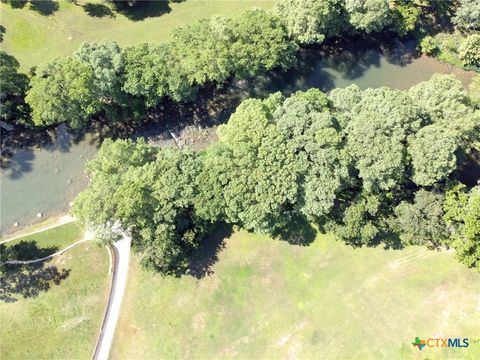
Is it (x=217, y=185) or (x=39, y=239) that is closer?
(x=217, y=185)

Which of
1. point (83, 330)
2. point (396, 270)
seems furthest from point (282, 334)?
point (83, 330)

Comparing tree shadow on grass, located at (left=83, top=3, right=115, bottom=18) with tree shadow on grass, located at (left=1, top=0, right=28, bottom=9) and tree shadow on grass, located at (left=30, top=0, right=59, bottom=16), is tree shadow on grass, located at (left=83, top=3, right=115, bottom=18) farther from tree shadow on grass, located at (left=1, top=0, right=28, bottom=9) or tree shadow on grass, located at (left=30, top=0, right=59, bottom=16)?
tree shadow on grass, located at (left=1, top=0, right=28, bottom=9)

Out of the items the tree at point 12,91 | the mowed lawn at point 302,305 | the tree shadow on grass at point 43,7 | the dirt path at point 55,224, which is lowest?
the mowed lawn at point 302,305

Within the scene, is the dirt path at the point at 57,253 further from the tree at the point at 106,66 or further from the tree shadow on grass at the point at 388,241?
the tree shadow on grass at the point at 388,241

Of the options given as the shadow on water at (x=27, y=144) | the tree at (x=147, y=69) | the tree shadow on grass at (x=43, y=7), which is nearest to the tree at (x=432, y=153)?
the tree at (x=147, y=69)

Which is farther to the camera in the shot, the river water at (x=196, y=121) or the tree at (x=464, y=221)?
the river water at (x=196, y=121)

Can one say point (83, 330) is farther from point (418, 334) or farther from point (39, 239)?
point (418, 334)

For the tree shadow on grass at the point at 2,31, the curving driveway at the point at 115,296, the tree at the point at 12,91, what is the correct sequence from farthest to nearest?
the tree shadow on grass at the point at 2,31
the curving driveway at the point at 115,296
the tree at the point at 12,91
